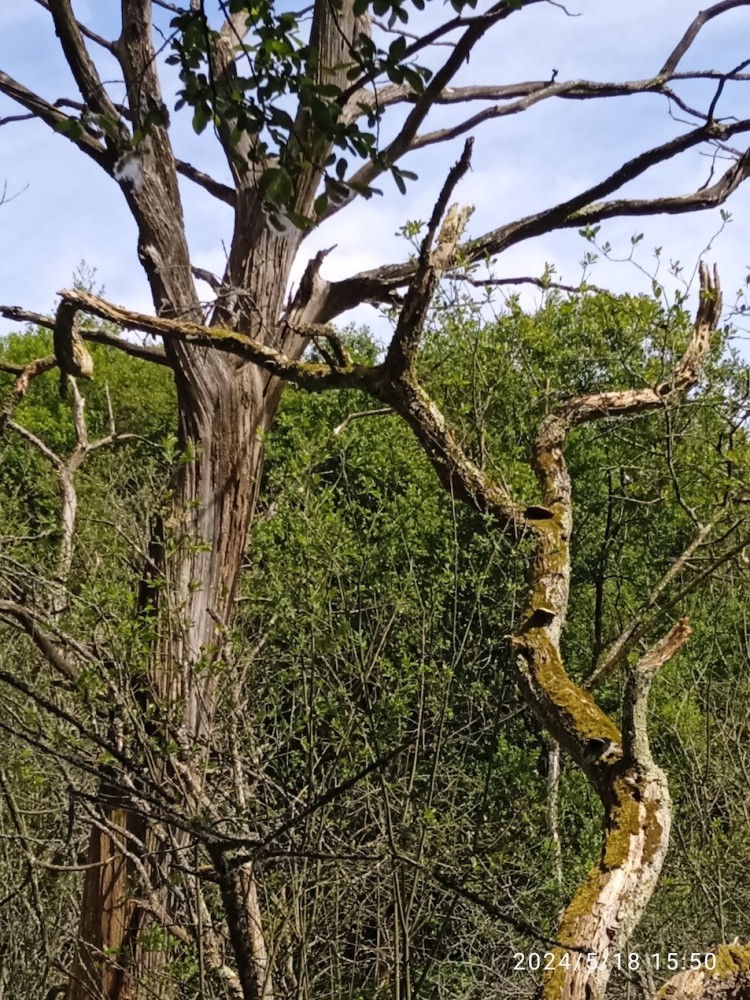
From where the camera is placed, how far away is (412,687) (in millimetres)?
3492

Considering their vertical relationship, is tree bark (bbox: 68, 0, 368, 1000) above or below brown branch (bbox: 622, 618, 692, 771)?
above

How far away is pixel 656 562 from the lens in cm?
825

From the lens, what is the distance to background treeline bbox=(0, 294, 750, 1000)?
10.2 feet

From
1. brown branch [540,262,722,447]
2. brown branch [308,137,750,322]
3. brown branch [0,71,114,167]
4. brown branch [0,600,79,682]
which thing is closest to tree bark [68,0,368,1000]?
brown branch [0,71,114,167]

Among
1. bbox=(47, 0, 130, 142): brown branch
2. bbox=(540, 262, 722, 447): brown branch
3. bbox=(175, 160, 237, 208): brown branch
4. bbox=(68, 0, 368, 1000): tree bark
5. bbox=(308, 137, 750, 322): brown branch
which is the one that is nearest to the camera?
bbox=(540, 262, 722, 447): brown branch

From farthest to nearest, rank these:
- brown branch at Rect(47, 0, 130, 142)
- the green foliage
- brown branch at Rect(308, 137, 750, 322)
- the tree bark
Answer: brown branch at Rect(308, 137, 750, 322)
brown branch at Rect(47, 0, 130, 142)
the tree bark
the green foliage

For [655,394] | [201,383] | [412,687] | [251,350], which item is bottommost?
[412,687]

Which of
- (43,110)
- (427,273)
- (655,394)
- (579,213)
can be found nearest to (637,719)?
(427,273)

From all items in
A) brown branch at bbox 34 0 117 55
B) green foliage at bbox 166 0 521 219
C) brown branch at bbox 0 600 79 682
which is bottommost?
brown branch at bbox 0 600 79 682

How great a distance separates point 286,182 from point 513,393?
3.41 metres

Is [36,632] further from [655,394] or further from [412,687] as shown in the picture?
[655,394]

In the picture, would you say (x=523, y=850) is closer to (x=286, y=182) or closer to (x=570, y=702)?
(x=570, y=702)

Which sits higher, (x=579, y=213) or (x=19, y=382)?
(x=579, y=213)

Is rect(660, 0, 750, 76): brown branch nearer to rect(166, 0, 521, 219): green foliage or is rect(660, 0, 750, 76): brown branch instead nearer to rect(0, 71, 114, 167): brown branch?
rect(0, 71, 114, 167): brown branch
